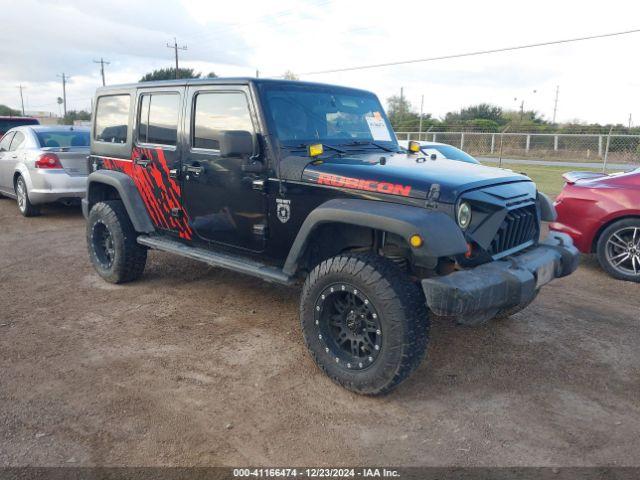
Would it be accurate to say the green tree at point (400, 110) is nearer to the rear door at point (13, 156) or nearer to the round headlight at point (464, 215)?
the rear door at point (13, 156)

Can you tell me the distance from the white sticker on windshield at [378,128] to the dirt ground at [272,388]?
5.76ft

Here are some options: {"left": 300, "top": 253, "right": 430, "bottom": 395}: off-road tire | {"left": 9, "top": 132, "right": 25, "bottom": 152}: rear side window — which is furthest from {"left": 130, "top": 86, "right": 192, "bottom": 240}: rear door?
{"left": 9, "top": 132, "right": 25, "bottom": 152}: rear side window

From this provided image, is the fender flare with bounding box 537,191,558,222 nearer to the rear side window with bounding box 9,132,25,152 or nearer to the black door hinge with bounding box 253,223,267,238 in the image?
the black door hinge with bounding box 253,223,267,238

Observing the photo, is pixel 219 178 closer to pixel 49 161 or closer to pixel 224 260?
pixel 224 260

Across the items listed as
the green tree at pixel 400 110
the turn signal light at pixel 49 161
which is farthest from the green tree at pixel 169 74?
the turn signal light at pixel 49 161

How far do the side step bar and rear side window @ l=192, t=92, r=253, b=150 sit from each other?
917mm

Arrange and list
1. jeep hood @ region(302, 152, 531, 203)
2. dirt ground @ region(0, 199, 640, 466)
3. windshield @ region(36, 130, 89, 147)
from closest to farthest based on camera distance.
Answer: dirt ground @ region(0, 199, 640, 466) → jeep hood @ region(302, 152, 531, 203) → windshield @ region(36, 130, 89, 147)

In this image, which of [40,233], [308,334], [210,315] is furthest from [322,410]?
[40,233]

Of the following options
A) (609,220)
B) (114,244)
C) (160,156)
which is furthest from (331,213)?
(609,220)

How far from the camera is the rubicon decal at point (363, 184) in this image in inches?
132

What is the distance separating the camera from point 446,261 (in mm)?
3436

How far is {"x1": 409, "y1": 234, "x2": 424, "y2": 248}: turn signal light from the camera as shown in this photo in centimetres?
302

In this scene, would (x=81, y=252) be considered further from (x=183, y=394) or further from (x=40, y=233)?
(x=183, y=394)

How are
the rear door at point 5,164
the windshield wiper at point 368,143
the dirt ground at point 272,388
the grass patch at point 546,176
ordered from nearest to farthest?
the dirt ground at point 272,388 < the windshield wiper at point 368,143 < the rear door at point 5,164 < the grass patch at point 546,176
